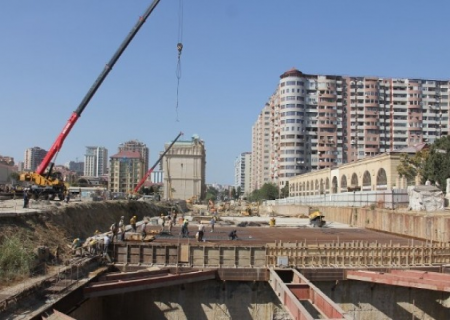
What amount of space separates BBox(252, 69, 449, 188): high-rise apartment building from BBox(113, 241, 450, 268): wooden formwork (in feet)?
310

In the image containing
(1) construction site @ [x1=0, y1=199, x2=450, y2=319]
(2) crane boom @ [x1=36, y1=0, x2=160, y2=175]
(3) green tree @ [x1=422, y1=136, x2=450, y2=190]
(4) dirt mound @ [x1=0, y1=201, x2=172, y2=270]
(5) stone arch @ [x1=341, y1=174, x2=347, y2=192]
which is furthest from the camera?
(5) stone arch @ [x1=341, y1=174, x2=347, y2=192]

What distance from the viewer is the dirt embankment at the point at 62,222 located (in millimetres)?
24234

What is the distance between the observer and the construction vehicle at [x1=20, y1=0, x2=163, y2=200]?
38.4 m

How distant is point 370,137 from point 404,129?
9.30m

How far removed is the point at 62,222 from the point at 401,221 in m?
26.0

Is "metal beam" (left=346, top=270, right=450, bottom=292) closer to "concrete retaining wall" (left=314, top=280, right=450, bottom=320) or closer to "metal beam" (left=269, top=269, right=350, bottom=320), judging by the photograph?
"concrete retaining wall" (left=314, top=280, right=450, bottom=320)

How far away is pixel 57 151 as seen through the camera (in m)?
39.0

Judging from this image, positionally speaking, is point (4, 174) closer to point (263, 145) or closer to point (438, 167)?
point (263, 145)

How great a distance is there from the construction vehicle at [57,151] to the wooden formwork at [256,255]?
2001cm

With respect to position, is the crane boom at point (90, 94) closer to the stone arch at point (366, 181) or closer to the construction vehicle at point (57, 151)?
the construction vehicle at point (57, 151)

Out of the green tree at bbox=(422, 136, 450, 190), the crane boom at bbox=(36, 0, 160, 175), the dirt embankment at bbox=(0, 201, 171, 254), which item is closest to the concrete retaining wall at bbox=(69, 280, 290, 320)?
the dirt embankment at bbox=(0, 201, 171, 254)

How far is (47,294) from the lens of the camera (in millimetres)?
14797

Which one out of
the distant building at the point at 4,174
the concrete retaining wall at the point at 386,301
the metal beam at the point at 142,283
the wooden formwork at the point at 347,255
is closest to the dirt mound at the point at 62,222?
the metal beam at the point at 142,283

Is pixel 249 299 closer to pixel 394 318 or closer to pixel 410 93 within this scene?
pixel 394 318
